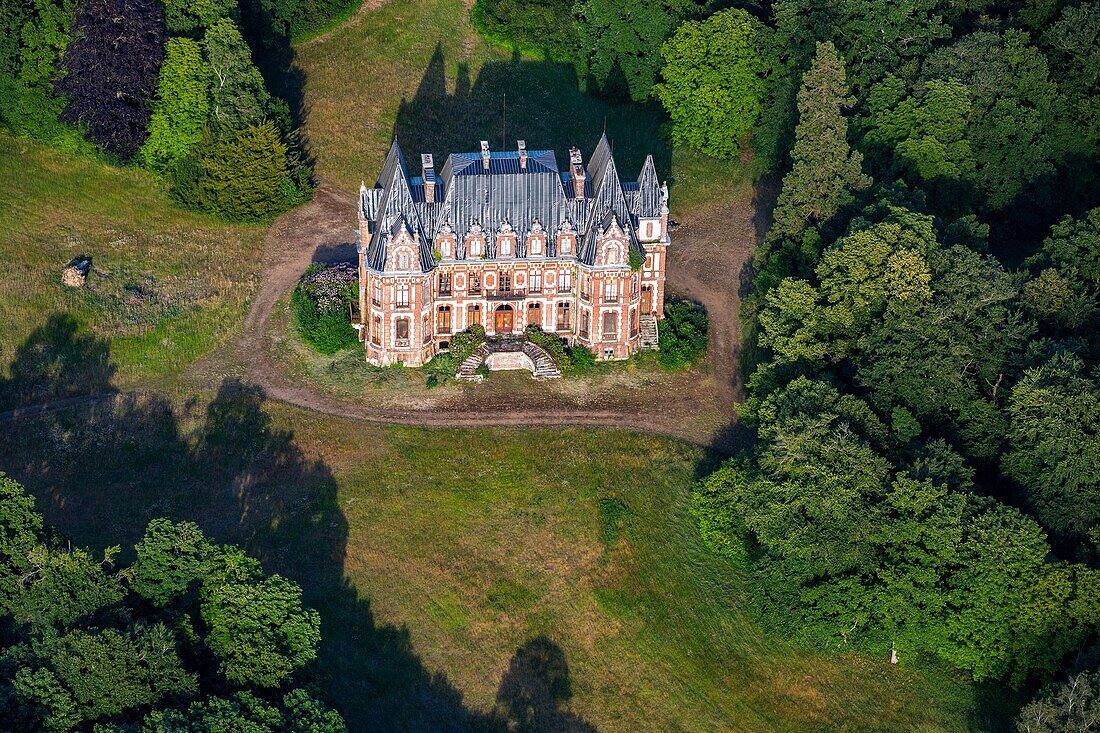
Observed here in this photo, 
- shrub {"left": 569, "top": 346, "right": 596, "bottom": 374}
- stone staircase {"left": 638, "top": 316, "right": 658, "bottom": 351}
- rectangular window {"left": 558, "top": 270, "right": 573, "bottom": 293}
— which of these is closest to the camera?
rectangular window {"left": 558, "top": 270, "right": 573, "bottom": 293}

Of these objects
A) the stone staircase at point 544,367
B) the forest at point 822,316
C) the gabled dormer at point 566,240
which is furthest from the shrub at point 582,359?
the forest at point 822,316

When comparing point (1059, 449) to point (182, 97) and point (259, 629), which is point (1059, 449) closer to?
point (259, 629)

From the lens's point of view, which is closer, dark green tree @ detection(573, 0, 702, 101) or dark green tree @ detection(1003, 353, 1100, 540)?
dark green tree @ detection(1003, 353, 1100, 540)

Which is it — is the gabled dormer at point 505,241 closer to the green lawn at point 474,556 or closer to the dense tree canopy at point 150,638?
the green lawn at point 474,556

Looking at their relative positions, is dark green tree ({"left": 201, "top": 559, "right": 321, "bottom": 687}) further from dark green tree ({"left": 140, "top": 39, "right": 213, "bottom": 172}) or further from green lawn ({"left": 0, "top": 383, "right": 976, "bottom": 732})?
dark green tree ({"left": 140, "top": 39, "right": 213, "bottom": 172})

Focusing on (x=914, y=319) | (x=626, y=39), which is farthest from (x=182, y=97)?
(x=914, y=319)

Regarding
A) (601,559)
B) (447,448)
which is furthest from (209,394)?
(601,559)

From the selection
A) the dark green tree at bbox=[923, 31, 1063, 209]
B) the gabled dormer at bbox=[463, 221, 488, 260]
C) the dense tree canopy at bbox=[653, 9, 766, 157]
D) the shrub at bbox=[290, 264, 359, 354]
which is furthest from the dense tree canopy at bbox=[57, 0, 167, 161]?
the dark green tree at bbox=[923, 31, 1063, 209]
